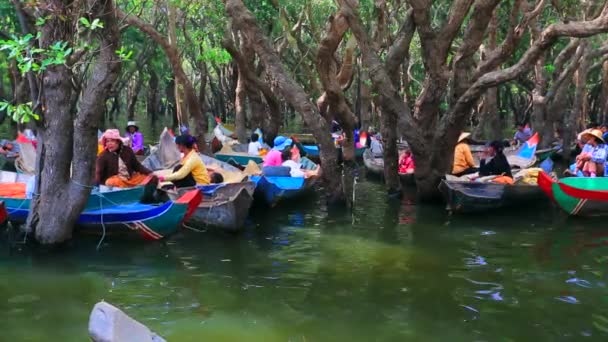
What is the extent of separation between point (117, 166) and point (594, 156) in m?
8.44

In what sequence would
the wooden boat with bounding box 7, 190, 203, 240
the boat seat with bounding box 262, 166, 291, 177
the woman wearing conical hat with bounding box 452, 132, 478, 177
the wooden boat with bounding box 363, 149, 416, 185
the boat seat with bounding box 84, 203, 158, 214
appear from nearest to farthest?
1. the wooden boat with bounding box 7, 190, 203, 240
2. the boat seat with bounding box 84, 203, 158, 214
3. the boat seat with bounding box 262, 166, 291, 177
4. the woman wearing conical hat with bounding box 452, 132, 478, 177
5. the wooden boat with bounding box 363, 149, 416, 185

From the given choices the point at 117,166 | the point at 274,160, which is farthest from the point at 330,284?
the point at 274,160

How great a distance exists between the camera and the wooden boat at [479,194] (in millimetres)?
10414

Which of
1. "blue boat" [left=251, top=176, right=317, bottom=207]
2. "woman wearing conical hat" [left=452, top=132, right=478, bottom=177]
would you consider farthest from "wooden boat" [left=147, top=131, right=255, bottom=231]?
"woman wearing conical hat" [left=452, top=132, right=478, bottom=177]

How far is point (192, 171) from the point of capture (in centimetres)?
985

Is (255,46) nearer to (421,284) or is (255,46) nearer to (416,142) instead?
(416,142)

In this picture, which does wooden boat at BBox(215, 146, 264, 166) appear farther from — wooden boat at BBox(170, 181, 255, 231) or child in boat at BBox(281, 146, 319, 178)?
wooden boat at BBox(170, 181, 255, 231)

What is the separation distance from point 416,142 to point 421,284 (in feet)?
13.4

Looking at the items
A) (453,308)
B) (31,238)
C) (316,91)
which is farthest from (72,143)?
(316,91)

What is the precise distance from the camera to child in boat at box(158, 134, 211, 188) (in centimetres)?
936

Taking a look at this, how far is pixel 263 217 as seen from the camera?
35.2ft

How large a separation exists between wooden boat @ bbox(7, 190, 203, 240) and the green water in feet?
0.66

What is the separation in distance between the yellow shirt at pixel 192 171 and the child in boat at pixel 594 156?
6.94m

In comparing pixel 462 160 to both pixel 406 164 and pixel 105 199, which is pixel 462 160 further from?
pixel 105 199
